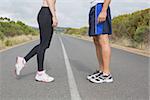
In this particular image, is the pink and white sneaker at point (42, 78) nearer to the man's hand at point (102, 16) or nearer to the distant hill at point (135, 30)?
the man's hand at point (102, 16)

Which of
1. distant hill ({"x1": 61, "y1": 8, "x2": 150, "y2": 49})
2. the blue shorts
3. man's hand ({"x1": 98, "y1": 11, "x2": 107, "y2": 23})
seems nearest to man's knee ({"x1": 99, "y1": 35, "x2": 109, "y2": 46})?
the blue shorts

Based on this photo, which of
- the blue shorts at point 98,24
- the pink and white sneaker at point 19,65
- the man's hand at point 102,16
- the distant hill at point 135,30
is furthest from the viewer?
the distant hill at point 135,30

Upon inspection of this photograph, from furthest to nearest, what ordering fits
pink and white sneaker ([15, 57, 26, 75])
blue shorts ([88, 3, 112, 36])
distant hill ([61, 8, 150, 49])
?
distant hill ([61, 8, 150, 49])
pink and white sneaker ([15, 57, 26, 75])
blue shorts ([88, 3, 112, 36])

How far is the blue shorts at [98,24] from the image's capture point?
6.23 m

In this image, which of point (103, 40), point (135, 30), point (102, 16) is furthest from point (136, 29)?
point (102, 16)

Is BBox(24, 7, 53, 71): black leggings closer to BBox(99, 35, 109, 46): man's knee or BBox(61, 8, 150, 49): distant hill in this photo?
BBox(99, 35, 109, 46): man's knee

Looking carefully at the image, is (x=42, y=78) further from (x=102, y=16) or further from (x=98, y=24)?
(x=102, y=16)

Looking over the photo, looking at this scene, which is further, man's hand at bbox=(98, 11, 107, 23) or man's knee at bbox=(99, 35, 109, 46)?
man's knee at bbox=(99, 35, 109, 46)

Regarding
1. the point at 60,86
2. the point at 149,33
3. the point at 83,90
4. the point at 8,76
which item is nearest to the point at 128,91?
the point at 83,90

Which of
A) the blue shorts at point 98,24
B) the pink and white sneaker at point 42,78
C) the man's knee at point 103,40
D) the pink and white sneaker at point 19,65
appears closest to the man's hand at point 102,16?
the blue shorts at point 98,24

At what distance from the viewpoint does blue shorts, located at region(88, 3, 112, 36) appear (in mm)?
6230

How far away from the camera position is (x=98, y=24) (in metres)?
6.22

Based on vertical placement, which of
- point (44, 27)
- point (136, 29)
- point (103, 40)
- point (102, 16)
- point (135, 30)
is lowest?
point (135, 30)

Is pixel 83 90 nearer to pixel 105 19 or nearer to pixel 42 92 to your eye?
pixel 42 92
